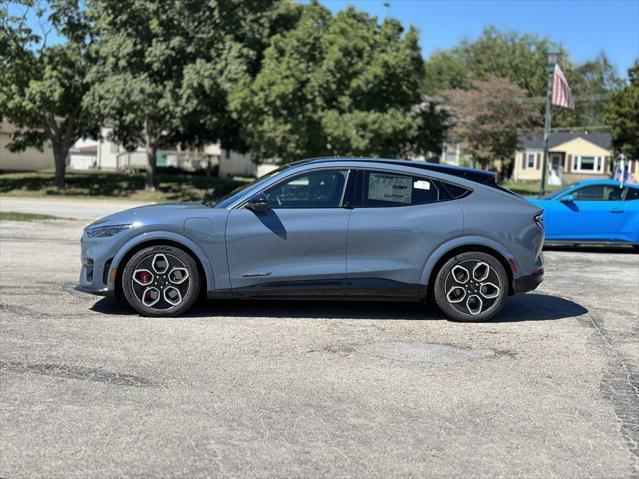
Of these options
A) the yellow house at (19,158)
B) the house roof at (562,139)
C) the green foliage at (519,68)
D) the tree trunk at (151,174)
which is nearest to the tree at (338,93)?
the tree trunk at (151,174)

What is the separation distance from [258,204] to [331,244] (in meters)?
0.80

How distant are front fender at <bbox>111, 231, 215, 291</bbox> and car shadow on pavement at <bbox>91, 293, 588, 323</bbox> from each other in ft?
1.67

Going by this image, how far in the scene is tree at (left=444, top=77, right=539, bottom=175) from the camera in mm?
45938

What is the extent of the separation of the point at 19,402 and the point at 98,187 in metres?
33.7

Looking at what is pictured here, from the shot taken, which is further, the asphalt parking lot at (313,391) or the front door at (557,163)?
the front door at (557,163)

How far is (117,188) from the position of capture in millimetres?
36875

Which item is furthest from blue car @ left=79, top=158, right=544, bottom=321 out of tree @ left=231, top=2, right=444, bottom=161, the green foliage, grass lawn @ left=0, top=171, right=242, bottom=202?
the green foliage

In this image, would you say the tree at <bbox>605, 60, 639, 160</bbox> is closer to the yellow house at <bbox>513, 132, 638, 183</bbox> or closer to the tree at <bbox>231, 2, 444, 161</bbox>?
the tree at <bbox>231, 2, 444, 161</bbox>

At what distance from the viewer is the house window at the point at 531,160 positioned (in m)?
64.4

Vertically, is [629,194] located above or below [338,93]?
below

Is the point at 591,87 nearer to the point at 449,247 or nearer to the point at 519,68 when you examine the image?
the point at 519,68

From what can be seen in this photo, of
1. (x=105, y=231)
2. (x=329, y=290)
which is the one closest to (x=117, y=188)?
(x=105, y=231)

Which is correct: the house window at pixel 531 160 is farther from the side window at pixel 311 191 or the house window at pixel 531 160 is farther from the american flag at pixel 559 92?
the side window at pixel 311 191

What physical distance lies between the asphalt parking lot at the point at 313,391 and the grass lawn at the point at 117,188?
25.5 metres
